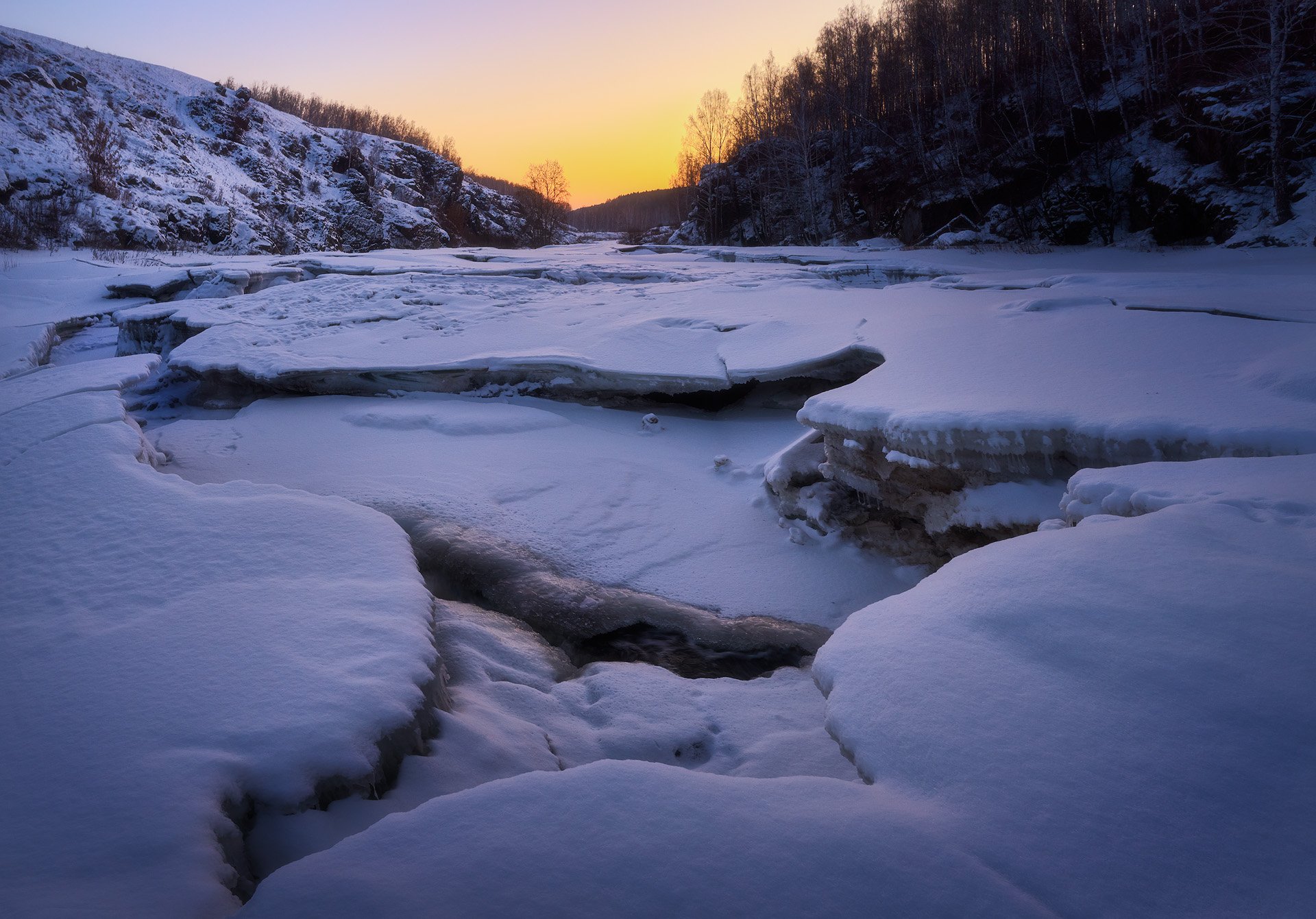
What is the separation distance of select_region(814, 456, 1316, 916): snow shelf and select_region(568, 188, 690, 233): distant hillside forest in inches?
2813

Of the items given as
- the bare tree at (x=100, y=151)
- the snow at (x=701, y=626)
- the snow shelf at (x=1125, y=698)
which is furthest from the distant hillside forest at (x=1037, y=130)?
the bare tree at (x=100, y=151)

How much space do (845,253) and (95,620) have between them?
12237mm

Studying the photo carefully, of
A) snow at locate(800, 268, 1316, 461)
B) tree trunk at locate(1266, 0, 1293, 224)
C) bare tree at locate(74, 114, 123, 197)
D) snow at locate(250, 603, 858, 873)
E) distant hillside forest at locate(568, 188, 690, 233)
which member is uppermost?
distant hillside forest at locate(568, 188, 690, 233)

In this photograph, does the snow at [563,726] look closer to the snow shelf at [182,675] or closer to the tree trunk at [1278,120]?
the snow shelf at [182,675]

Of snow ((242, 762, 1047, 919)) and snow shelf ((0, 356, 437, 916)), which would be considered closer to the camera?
snow ((242, 762, 1047, 919))

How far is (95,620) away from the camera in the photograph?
1.99 meters

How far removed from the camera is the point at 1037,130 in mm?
17016

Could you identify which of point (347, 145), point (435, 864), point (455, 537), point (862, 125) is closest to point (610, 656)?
point (455, 537)

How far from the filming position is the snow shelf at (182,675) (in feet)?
4.23

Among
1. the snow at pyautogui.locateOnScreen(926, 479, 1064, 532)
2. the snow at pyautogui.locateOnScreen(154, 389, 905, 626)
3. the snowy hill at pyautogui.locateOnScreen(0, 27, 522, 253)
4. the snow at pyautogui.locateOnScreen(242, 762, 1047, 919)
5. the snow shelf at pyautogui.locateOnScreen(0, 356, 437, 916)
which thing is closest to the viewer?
the snow at pyautogui.locateOnScreen(242, 762, 1047, 919)

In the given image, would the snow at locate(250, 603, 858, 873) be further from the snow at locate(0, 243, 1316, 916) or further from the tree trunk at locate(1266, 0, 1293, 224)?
the tree trunk at locate(1266, 0, 1293, 224)

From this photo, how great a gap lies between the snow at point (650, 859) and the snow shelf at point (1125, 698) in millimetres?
130

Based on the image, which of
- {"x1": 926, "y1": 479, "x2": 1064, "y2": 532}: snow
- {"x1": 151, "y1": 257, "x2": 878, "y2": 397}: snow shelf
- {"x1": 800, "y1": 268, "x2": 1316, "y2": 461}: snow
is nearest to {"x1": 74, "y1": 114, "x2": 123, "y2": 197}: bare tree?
{"x1": 151, "y1": 257, "x2": 878, "y2": 397}: snow shelf

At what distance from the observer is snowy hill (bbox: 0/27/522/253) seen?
53.2ft
